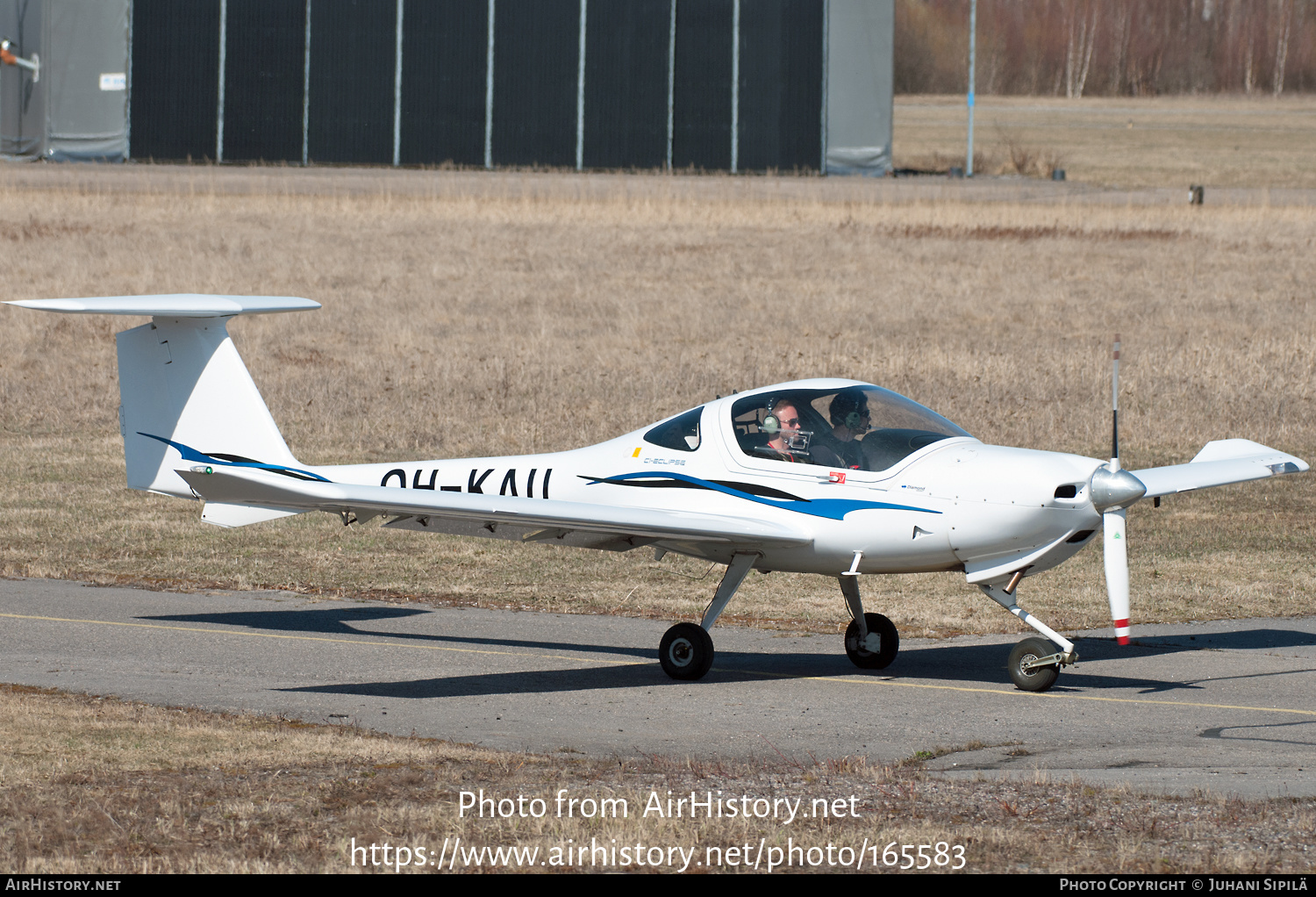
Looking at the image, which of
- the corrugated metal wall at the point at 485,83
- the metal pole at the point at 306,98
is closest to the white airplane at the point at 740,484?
the corrugated metal wall at the point at 485,83

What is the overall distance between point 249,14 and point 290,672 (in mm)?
49236

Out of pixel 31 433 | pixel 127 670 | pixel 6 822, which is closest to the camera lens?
pixel 6 822

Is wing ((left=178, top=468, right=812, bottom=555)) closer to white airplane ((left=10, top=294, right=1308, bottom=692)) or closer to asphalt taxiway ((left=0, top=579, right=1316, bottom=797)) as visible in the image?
white airplane ((left=10, top=294, right=1308, bottom=692))

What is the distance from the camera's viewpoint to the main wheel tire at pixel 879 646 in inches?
455

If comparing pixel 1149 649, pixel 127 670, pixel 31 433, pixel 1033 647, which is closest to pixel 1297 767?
pixel 1033 647

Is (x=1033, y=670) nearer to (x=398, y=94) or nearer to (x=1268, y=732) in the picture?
(x=1268, y=732)

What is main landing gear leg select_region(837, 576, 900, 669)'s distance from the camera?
11.5 meters

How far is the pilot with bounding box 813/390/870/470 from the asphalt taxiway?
5.27 feet

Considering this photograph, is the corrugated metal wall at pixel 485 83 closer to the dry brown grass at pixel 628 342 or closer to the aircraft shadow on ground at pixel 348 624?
the dry brown grass at pixel 628 342

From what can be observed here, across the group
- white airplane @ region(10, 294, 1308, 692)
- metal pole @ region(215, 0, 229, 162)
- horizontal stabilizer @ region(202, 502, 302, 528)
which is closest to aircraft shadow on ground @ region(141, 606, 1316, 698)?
white airplane @ region(10, 294, 1308, 692)

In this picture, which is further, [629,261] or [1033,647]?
[629,261]

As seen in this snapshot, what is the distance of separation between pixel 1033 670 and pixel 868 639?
4.58 ft
